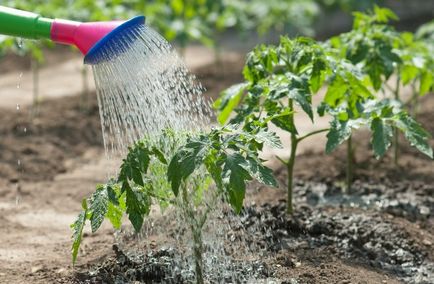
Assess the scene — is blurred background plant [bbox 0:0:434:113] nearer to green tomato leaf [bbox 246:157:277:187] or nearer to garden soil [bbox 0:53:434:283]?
garden soil [bbox 0:53:434:283]

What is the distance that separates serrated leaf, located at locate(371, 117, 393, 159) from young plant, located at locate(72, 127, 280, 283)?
2.67 feet

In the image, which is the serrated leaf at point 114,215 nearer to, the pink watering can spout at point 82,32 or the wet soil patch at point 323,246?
the wet soil patch at point 323,246

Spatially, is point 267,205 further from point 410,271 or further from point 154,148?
point 154,148

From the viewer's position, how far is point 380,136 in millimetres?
4590

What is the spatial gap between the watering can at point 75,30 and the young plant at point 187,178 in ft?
1.53

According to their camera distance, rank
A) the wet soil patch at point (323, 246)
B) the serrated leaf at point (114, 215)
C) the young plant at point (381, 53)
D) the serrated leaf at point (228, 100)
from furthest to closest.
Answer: the young plant at point (381, 53)
the serrated leaf at point (228, 100)
the wet soil patch at point (323, 246)
the serrated leaf at point (114, 215)

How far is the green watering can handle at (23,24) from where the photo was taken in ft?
13.0

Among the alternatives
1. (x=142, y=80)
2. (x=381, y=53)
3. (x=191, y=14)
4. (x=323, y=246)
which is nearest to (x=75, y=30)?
(x=142, y=80)

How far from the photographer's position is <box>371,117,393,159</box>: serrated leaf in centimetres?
454

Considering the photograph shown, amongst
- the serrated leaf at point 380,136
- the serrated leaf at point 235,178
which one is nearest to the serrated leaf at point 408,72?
the serrated leaf at point 380,136

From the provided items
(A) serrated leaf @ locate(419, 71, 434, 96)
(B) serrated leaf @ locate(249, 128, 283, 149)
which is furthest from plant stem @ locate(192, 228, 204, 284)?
(A) serrated leaf @ locate(419, 71, 434, 96)

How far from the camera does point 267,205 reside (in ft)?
17.0

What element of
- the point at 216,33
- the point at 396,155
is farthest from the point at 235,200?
the point at 216,33

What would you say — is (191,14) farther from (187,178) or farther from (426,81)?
(187,178)
